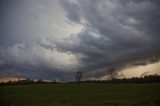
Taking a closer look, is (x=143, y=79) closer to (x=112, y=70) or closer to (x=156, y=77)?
(x=156, y=77)

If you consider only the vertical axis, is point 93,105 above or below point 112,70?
below

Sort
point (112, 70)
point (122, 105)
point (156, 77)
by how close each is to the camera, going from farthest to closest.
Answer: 1. point (112, 70)
2. point (156, 77)
3. point (122, 105)

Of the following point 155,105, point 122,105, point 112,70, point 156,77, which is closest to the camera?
point 155,105

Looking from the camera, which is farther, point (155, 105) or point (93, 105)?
point (93, 105)

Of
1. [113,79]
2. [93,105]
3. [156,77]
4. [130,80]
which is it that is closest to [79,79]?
[113,79]

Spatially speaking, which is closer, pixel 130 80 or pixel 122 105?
pixel 122 105

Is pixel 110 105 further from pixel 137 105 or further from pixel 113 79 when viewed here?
pixel 113 79

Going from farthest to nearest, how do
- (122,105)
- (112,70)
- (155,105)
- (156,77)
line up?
(112,70), (156,77), (122,105), (155,105)

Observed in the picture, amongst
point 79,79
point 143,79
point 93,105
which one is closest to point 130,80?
point 143,79

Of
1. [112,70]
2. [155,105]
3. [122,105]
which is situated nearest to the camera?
[155,105]

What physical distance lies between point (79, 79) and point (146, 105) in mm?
135287

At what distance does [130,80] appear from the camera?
166750 millimetres

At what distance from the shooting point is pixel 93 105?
36281 millimetres

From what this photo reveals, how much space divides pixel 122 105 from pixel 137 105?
2.09 meters
